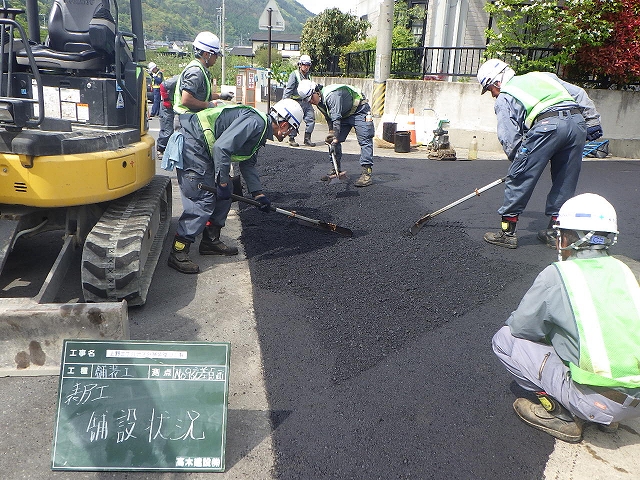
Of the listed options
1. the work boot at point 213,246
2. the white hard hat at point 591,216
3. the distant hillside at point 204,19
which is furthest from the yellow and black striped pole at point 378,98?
the distant hillside at point 204,19

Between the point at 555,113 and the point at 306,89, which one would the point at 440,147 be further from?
the point at 555,113

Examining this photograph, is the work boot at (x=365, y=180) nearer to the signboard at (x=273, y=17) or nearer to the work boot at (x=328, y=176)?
the work boot at (x=328, y=176)

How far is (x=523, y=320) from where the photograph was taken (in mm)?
2596

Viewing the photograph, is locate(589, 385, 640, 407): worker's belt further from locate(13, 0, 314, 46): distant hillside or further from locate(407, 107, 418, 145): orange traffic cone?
locate(407, 107, 418, 145): orange traffic cone

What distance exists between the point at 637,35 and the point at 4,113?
10.6 meters

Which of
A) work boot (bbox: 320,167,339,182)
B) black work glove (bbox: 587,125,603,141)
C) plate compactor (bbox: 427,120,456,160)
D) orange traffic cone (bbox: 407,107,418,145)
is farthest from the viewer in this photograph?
orange traffic cone (bbox: 407,107,418,145)

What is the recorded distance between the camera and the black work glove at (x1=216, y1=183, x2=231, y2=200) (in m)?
4.49

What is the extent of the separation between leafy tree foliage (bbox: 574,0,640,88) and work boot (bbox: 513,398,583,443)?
9378mm

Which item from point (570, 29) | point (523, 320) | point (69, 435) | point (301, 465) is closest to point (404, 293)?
point (523, 320)

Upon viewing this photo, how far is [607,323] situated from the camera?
2301 millimetres

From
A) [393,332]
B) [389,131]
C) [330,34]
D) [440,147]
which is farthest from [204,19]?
[393,332]

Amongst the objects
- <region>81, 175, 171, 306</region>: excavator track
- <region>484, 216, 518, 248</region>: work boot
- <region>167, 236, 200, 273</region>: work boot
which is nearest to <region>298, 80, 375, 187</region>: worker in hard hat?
<region>484, 216, 518, 248</region>: work boot

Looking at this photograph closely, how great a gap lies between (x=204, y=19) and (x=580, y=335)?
428ft

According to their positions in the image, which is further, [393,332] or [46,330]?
[393,332]
